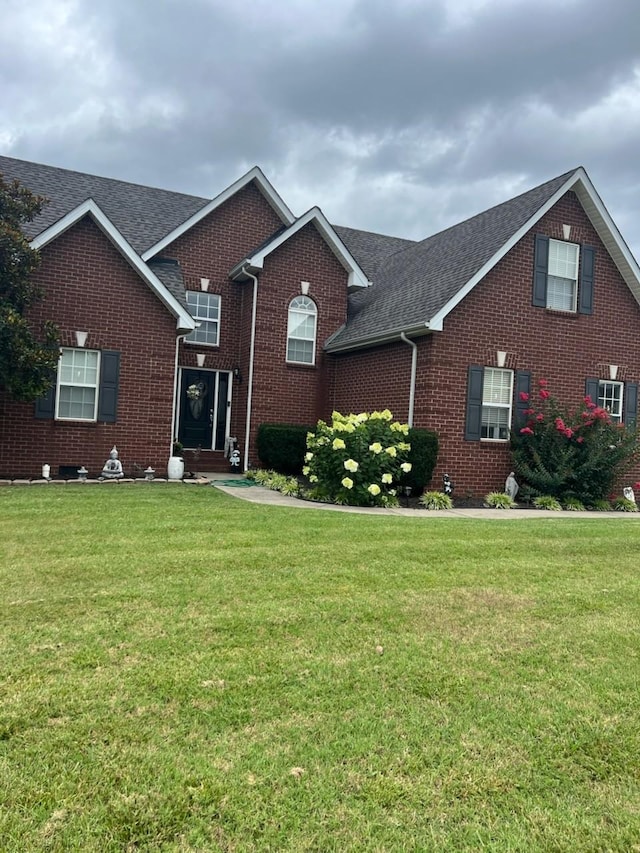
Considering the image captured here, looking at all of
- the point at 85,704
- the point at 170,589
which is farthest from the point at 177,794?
the point at 170,589

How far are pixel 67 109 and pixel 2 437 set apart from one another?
48.7ft

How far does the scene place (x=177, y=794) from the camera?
8.29 ft

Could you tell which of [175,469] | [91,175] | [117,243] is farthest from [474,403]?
[91,175]

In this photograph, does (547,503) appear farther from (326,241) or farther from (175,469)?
(326,241)

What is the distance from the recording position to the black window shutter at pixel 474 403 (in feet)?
45.3

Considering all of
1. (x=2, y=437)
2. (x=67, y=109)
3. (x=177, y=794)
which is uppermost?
(x=67, y=109)

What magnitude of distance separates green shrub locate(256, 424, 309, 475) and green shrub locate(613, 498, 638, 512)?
23.8 ft

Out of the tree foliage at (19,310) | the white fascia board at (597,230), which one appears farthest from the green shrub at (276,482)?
the tree foliage at (19,310)

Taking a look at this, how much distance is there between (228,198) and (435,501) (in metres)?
10.2

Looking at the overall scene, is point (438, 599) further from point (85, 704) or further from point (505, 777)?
point (85, 704)

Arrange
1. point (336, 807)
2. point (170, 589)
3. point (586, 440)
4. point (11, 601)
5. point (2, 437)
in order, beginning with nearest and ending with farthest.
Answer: point (336, 807) → point (11, 601) → point (170, 589) → point (2, 437) → point (586, 440)

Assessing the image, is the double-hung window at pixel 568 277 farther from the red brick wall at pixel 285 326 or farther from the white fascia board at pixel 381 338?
the red brick wall at pixel 285 326

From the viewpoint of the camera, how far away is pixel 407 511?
11.3 meters

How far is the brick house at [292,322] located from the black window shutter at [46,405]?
0.09ft
